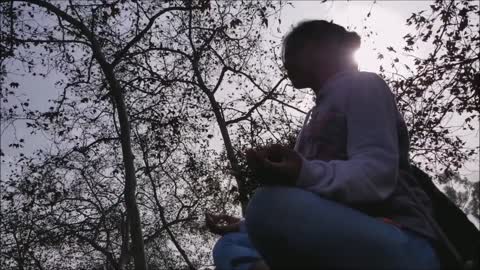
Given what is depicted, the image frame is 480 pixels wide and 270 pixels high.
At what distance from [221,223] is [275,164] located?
799 millimetres

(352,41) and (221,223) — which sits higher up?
(352,41)

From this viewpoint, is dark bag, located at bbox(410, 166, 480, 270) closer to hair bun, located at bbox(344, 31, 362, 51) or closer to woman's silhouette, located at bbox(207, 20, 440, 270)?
woman's silhouette, located at bbox(207, 20, 440, 270)

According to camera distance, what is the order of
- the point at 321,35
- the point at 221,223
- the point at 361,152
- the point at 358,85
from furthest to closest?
the point at 221,223 → the point at 321,35 → the point at 358,85 → the point at 361,152

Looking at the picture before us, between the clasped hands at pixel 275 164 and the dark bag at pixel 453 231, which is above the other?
the clasped hands at pixel 275 164

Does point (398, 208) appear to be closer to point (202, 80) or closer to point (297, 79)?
point (297, 79)

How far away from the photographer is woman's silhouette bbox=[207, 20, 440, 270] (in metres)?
1.10

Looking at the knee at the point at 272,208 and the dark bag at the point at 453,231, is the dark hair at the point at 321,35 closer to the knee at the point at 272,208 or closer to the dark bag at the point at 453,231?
the dark bag at the point at 453,231

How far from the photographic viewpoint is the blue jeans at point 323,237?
3.58 feet

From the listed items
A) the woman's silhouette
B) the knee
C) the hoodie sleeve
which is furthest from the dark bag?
the knee

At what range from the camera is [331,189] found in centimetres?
115

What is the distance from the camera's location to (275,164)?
1118mm

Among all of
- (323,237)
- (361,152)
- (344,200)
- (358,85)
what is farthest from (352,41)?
(323,237)

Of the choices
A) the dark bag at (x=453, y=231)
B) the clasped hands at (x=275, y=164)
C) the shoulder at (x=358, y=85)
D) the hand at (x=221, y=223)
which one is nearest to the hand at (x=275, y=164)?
the clasped hands at (x=275, y=164)

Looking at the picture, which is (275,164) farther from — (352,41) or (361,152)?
(352,41)
